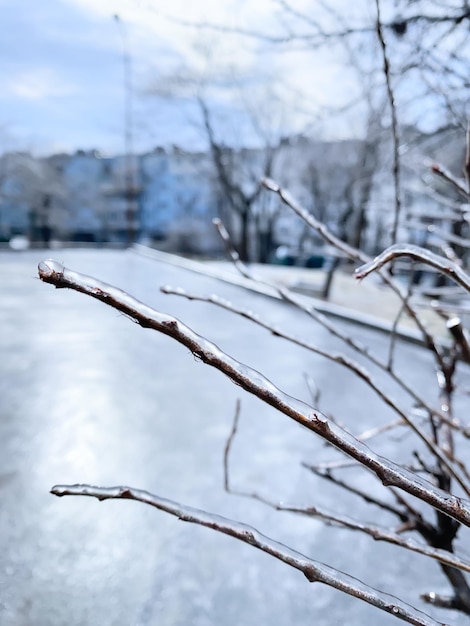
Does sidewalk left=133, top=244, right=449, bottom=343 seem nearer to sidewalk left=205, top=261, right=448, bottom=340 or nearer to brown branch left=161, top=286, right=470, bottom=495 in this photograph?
sidewalk left=205, top=261, right=448, bottom=340

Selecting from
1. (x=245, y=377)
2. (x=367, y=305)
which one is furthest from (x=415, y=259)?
(x=367, y=305)

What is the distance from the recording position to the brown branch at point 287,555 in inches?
16.6

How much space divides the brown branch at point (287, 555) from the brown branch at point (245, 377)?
0.11 metres

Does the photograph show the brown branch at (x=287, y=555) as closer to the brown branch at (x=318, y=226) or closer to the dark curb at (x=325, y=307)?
the brown branch at (x=318, y=226)

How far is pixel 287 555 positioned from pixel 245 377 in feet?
0.71

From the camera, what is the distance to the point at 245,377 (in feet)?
1.06

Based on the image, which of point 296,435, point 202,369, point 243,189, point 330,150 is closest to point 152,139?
point 243,189

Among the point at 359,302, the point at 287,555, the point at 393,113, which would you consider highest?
the point at 393,113

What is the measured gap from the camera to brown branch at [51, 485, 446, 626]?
1.38 ft

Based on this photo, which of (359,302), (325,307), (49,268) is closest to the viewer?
(49,268)

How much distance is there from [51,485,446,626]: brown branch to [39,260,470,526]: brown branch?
4.5 inches

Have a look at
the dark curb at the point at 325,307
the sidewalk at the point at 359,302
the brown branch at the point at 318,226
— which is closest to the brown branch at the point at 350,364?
the brown branch at the point at 318,226

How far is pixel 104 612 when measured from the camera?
1.38m

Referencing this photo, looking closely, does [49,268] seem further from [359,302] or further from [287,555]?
[359,302]
